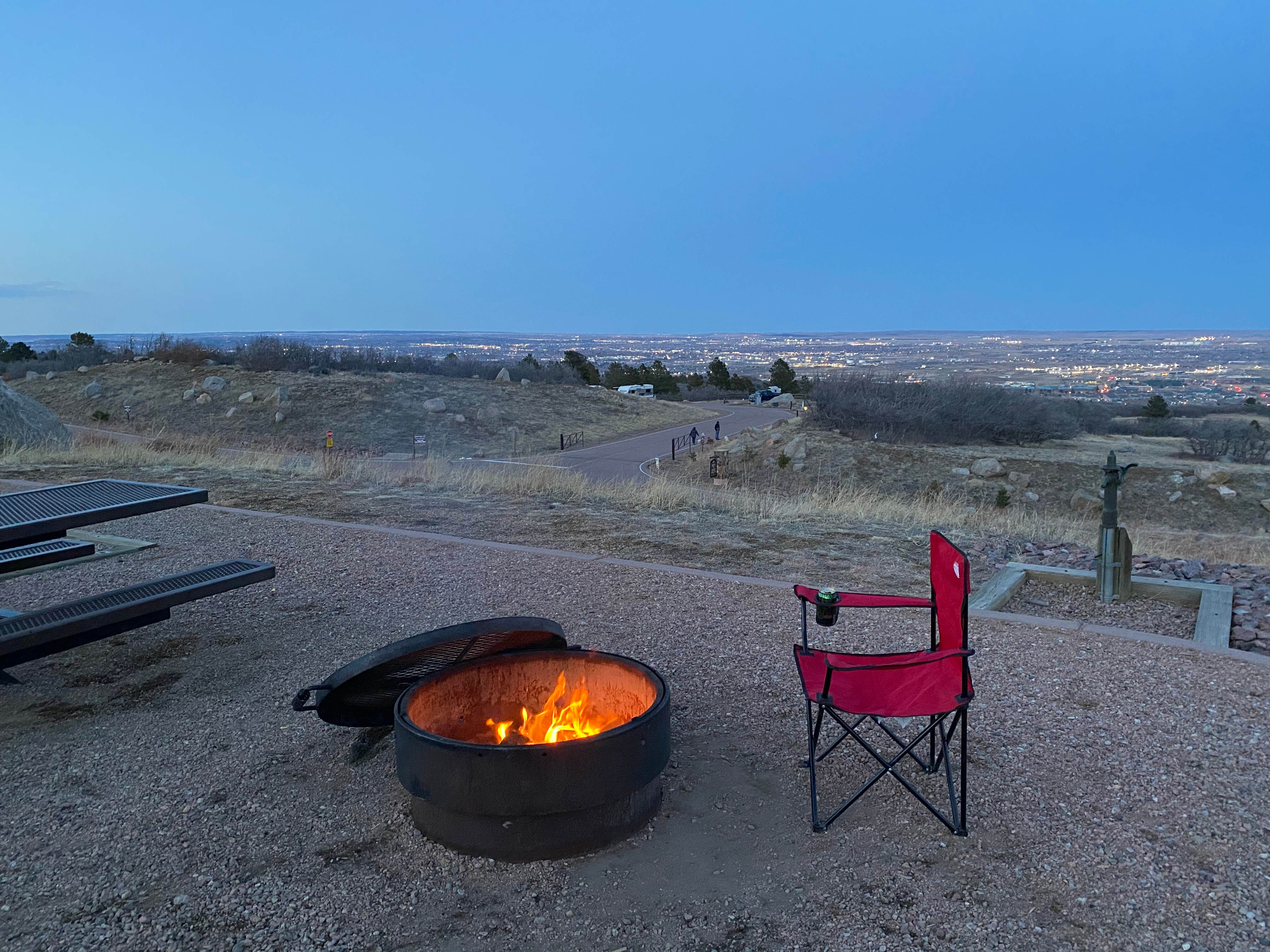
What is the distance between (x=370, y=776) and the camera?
10.6 ft

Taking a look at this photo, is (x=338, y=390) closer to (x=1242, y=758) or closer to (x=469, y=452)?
(x=469, y=452)

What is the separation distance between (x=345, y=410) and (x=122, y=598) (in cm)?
2466

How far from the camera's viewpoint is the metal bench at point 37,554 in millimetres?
4719

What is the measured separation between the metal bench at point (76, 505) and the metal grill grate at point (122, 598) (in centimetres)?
34

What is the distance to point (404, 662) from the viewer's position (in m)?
3.08

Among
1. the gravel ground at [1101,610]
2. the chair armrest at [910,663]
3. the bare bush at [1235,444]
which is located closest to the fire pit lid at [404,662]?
the chair armrest at [910,663]

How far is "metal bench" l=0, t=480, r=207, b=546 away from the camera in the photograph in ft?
12.8

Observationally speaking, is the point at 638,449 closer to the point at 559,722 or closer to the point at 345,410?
the point at 345,410

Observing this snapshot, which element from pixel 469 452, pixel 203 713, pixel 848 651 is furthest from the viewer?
pixel 469 452

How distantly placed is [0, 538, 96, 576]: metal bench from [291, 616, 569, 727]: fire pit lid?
2.46 meters

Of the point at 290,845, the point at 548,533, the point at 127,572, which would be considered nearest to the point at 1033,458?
the point at 548,533

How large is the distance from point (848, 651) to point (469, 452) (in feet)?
70.2

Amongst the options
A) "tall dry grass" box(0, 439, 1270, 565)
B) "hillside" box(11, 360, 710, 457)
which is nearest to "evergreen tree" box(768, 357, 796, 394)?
"hillside" box(11, 360, 710, 457)

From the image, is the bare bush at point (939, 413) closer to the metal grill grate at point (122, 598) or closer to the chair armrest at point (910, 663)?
the metal grill grate at point (122, 598)
